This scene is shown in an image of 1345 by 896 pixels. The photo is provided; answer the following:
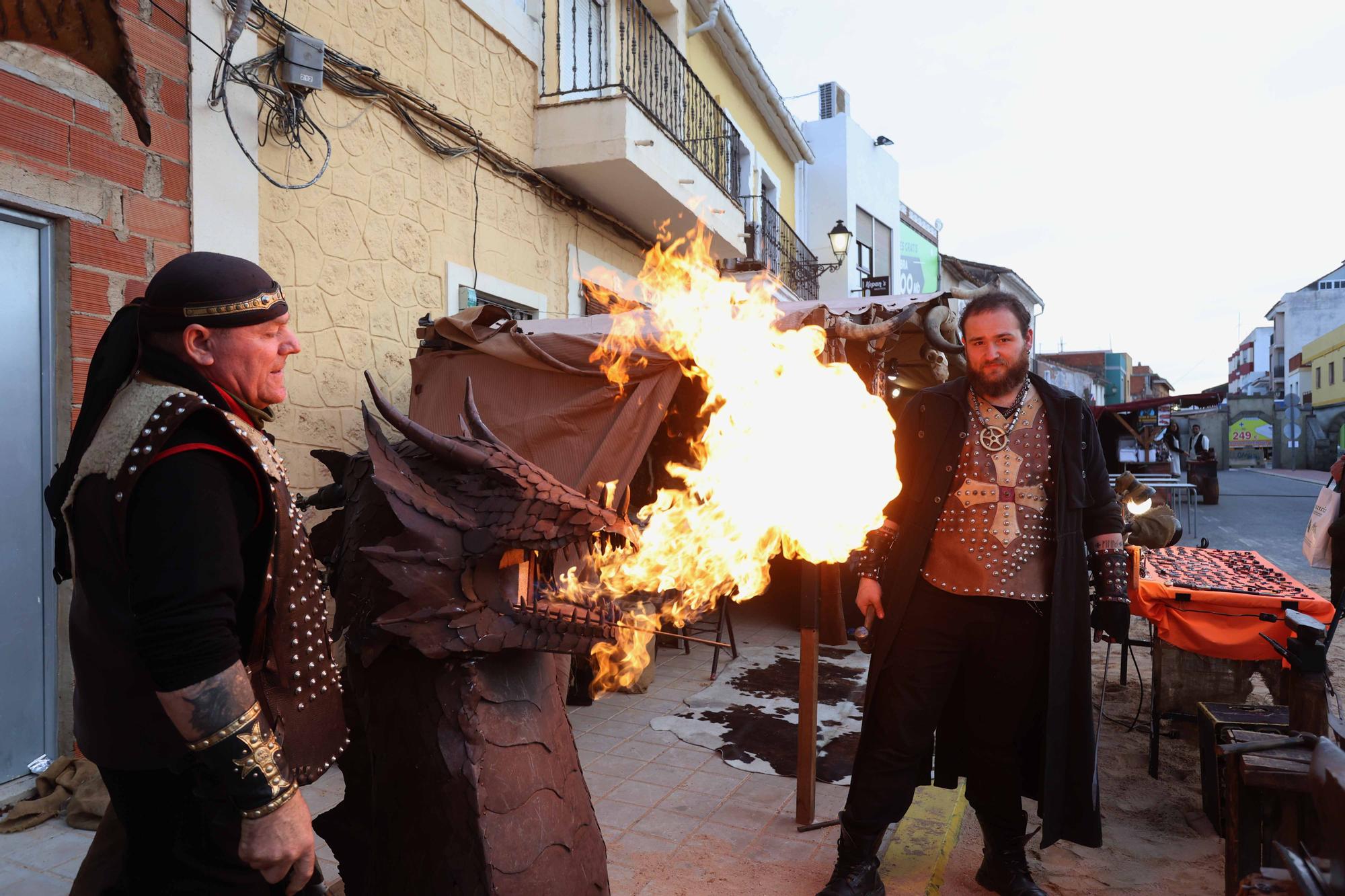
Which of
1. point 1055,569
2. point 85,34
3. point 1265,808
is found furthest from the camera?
point 85,34

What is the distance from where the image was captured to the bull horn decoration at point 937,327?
5.64 m

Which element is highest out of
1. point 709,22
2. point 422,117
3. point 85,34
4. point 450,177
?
point 709,22

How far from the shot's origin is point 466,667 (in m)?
1.91

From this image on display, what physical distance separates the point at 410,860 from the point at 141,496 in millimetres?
1086

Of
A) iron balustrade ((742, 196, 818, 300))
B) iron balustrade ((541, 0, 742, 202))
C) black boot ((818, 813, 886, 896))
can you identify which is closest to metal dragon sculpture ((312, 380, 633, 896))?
black boot ((818, 813, 886, 896))

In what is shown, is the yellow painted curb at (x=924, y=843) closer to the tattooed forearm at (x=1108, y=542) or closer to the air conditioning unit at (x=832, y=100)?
the tattooed forearm at (x=1108, y=542)

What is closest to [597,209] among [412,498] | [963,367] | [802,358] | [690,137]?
[690,137]

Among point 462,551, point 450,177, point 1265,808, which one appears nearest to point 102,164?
point 450,177

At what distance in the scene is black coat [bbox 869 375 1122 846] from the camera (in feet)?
9.28

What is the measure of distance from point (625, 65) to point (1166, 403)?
1427 cm

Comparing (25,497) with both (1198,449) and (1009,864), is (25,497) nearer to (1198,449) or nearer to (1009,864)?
(1009,864)

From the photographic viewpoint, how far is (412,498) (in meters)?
1.93

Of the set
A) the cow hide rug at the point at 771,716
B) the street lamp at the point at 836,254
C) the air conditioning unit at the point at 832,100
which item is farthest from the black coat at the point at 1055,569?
the air conditioning unit at the point at 832,100

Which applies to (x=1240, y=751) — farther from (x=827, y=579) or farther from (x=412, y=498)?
(x=412, y=498)
